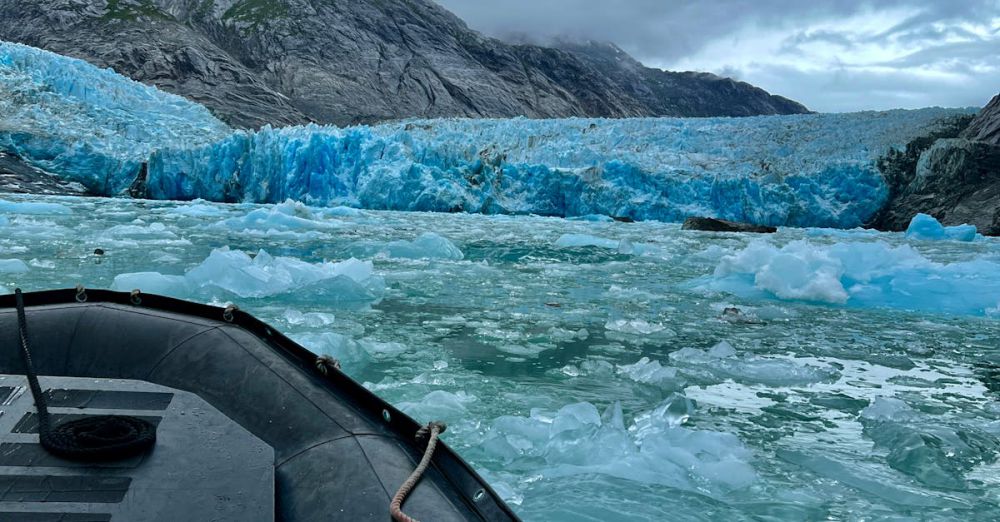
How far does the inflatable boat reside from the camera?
4.52ft

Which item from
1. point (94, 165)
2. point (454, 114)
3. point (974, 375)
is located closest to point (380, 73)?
point (454, 114)

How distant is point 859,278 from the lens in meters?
6.90

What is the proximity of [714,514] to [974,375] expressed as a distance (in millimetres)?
2701

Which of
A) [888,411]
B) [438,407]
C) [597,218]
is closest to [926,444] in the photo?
[888,411]

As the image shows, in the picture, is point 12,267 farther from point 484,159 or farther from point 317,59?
point 317,59

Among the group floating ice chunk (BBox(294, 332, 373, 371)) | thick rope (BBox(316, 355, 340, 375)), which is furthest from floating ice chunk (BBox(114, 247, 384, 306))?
thick rope (BBox(316, 355, 340, 375))

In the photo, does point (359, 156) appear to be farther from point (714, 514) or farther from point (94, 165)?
point (714, 514)

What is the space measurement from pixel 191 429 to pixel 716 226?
17812 mm

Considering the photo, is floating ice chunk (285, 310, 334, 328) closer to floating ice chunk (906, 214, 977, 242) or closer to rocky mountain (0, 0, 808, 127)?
floating ice chunk (906, 214, 977, 242)

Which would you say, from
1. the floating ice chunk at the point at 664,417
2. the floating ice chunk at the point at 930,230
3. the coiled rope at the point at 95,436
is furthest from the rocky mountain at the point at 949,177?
the coiled rope at the point at 95,436

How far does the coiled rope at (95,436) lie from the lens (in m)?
1.50

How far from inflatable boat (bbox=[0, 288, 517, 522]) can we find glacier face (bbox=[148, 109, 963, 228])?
1939 cm

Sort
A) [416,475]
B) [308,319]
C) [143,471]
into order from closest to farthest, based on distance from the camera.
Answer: [416,475], [143,471], [308,319]

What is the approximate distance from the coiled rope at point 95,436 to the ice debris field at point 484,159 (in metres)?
19.9
